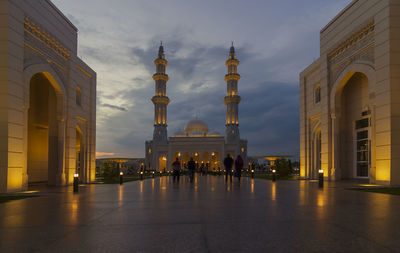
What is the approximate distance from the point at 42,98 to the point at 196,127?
5162 cm

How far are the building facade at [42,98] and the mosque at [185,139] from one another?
3947 centimetres

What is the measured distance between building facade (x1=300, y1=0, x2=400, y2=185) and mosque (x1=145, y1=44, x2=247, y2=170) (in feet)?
122

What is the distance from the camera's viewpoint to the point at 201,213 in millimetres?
5684

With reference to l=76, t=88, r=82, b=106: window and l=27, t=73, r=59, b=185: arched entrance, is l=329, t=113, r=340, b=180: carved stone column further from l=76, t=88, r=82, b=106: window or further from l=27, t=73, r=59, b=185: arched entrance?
l=27, t=73, r=59, b=185: arched entrance

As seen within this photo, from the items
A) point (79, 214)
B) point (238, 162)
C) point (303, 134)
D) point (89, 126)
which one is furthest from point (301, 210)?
point (303, 134)

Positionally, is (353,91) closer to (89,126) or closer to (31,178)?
(89,126)

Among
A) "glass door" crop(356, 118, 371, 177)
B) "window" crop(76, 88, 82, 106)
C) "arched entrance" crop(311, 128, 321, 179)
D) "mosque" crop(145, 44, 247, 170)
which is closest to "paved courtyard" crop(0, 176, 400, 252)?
"glass door" crop(356, 118, 371, 177)

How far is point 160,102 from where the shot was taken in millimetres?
61125

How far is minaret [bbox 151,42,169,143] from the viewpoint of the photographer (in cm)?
6103

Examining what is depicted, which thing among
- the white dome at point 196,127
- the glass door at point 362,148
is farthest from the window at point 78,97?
the white dome at point 196,127

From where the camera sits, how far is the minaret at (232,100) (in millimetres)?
62531

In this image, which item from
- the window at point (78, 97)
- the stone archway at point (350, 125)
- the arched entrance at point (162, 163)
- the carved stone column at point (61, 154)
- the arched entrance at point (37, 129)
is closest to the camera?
the carved stone column at point (61, 154)

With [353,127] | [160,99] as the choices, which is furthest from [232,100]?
[353,127]

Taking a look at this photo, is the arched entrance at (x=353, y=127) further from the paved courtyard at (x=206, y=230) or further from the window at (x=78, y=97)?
the window at (x=78, y=97)
